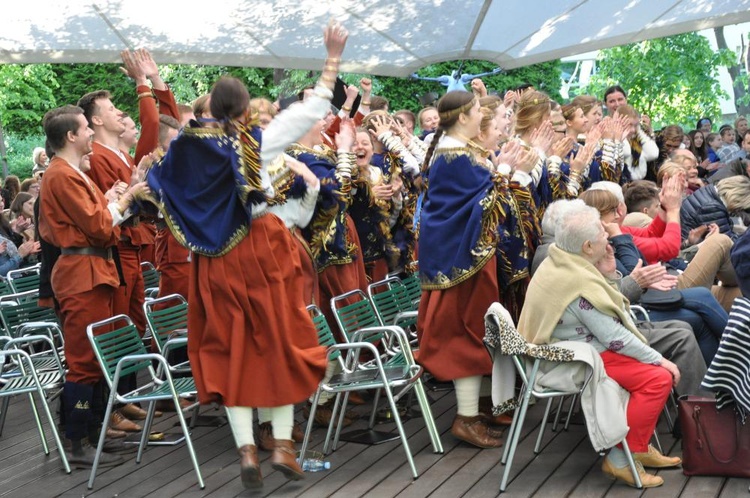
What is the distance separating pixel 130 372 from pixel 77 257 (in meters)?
0.86

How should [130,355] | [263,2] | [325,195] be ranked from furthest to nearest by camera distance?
[263,2]
[325,195]
[130,355]

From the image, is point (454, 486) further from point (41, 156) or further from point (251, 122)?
point (41, 156)

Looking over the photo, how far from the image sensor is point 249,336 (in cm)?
521

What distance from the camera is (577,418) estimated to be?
6207mm

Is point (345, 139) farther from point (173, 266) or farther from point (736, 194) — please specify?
point (736, 194)

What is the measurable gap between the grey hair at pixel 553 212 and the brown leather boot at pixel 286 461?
1776mm

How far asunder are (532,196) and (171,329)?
2.40 meters

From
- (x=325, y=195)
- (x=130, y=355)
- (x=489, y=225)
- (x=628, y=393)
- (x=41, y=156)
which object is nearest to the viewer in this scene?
(x=628, y=393)

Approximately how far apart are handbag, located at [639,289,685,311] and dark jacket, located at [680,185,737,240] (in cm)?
156

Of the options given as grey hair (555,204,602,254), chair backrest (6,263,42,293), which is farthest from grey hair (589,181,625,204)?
chair backrest (6,263,42,293)

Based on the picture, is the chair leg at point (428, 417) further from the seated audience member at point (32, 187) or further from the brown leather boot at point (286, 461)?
the seated audience member at point (32, 187)

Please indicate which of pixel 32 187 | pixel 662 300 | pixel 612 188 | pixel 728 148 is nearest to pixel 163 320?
pixel 612 188

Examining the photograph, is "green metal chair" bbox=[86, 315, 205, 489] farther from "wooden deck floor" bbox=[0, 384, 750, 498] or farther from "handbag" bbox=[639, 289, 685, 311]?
"handbag" bbox=[639, 289, 685, 311]

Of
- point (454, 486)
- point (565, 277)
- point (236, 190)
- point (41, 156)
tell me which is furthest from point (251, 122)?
point (41, 156)
